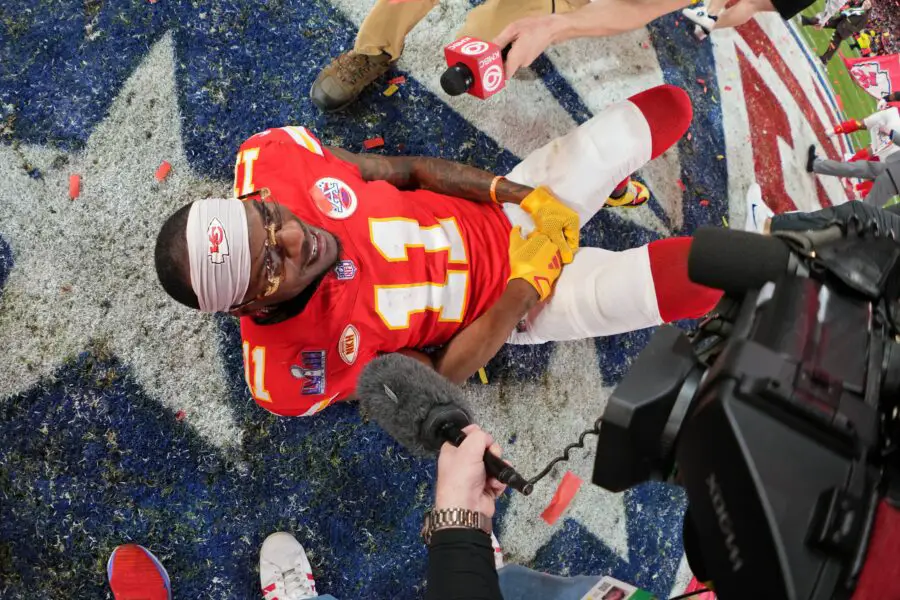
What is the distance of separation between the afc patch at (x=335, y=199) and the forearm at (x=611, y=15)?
92cm

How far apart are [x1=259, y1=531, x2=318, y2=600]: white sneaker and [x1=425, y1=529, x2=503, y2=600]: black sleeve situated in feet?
2.71

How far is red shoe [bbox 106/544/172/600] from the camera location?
1.54m

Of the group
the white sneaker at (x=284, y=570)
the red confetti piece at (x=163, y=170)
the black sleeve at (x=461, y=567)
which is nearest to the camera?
the black sleeve at (x=461, y=567)

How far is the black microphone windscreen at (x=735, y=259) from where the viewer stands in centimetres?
81

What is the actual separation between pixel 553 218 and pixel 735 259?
937 mm

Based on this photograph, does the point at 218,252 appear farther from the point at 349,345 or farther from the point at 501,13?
the point at 501,13

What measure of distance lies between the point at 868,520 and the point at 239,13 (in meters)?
2.11

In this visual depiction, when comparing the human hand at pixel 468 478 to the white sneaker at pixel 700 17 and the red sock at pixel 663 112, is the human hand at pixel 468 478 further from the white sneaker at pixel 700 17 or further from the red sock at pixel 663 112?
the white sneaker at pixel 700 17

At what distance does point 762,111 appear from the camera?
2.94 meters

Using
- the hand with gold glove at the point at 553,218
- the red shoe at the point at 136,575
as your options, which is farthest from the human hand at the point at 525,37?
the red shoe at the point at 136,575

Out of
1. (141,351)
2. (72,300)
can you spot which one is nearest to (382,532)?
(141,351)

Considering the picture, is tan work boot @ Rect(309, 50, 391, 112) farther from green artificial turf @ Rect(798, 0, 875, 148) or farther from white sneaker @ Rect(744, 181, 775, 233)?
green artificial turf @ Rect(798, 0, 875, 148)

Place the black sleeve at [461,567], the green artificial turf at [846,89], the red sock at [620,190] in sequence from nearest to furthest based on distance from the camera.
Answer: the black sleeve at [461,567], the red sock at [620,190], the green artificial turf at [846,89]

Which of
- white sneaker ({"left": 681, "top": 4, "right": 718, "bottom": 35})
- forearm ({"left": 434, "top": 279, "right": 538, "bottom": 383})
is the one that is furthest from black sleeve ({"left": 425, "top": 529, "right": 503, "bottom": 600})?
white sneaker ({"left": 681, "top": 4, "right": 718, "bottom": 35})
